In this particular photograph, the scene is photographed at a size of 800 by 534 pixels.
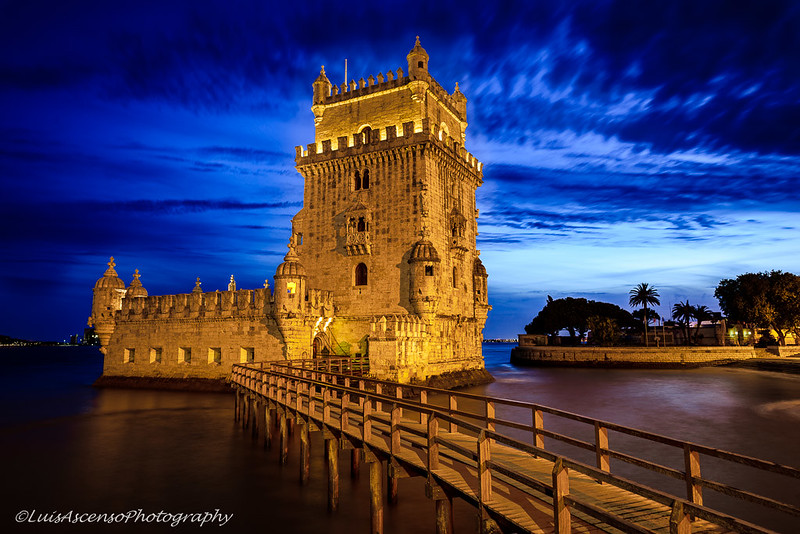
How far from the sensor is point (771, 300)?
6244 cm

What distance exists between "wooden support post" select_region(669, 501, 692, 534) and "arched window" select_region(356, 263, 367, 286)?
104 ft

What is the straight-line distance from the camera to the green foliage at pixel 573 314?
86.6m

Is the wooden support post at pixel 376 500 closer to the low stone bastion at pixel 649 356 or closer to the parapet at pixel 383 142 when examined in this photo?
the parapet at pixel 383 142

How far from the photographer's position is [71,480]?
15.9 m

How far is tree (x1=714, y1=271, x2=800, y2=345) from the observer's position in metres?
60.2

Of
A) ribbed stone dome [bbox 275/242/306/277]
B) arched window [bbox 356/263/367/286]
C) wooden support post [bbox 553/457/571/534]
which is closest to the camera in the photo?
wooden support post [bbox 553/457/571/534]

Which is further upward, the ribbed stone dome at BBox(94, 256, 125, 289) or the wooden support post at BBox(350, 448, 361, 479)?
the ribbed stone dome at BBox(94, 256, 125, 289)

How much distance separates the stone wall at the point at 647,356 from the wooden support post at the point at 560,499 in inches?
2541

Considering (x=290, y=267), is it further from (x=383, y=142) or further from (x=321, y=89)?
(x=321, y=89)

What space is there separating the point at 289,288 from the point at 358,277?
6191mm

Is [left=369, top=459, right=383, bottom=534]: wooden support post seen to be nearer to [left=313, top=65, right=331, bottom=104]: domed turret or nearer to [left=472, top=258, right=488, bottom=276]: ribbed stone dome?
[left=472, top=258, right=488, bottom=276]: ribbed stone dome

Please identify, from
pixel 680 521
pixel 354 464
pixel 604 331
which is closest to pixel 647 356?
pixel 604 331

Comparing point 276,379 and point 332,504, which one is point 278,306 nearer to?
point 276,379

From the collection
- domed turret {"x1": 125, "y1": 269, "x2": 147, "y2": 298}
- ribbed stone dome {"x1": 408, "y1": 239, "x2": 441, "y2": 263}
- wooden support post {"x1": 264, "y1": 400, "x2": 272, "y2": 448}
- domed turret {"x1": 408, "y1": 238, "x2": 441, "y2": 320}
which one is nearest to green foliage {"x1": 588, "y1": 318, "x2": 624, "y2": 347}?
domed turret {"x1": 408, "y1": 238, "x2": 441, "y2": 320}
